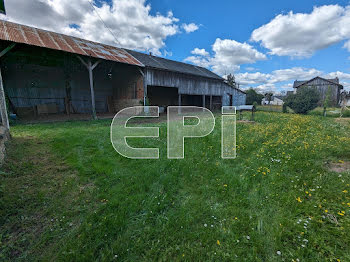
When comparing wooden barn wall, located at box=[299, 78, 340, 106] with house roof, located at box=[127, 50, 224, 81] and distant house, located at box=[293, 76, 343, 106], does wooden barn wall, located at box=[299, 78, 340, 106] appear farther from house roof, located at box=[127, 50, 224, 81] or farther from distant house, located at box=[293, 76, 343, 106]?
house roof, located at box=[127, 50, 224, 81]

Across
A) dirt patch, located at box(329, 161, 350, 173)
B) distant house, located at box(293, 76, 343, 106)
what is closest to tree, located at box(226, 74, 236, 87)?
distant house, located at box(293, 76, 343, 106)

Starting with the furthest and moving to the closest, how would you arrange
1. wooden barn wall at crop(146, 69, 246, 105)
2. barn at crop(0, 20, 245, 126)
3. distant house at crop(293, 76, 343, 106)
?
1. distant house at crop(293, 76, 343, 106)
2. wooden barn wall at crop(146, 69, 246, 105)
3. barn at crop(0, 20, 245, 126)

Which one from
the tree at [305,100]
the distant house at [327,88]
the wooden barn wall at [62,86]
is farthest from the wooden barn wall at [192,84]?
the distant house at [327,88]

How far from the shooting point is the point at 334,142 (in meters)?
4.42

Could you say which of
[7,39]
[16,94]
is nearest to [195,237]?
[7,39]

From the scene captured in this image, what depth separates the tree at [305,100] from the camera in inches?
577

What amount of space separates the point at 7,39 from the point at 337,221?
437 inches

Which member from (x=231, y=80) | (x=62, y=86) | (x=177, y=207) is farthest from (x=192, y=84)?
(x=231, y=80)

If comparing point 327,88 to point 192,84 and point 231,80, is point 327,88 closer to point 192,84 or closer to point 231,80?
point 231,80

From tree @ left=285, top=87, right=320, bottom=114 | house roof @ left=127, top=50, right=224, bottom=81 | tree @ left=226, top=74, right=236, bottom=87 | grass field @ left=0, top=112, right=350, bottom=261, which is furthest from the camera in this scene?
tree @ left=226, top=74, right=236, bottom=87

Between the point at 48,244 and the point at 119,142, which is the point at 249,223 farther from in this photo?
the point at 119,142

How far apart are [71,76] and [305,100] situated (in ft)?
66.3

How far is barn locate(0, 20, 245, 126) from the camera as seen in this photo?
28.9 ft

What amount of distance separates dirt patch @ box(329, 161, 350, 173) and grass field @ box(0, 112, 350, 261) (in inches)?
0.9
